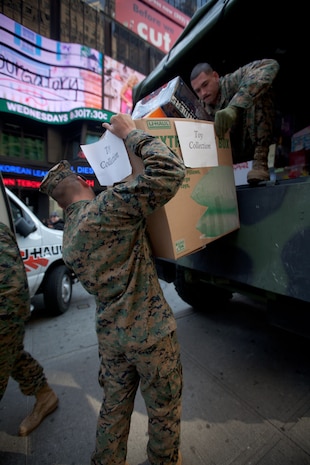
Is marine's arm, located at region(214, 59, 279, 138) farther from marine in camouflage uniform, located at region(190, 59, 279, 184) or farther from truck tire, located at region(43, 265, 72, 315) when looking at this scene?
truck tire, located at region(43, 265, 72, 315)

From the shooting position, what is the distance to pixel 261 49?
2.35 m

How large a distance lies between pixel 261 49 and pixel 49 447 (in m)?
3.50

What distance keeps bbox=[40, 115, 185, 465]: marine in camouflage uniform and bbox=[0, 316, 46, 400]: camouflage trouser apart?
0.56 metres

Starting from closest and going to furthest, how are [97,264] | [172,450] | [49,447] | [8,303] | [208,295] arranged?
[97,264] < [172,450] < [8,303] < [49,447] < [208,295]

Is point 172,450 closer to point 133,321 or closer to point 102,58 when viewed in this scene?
point 133,321

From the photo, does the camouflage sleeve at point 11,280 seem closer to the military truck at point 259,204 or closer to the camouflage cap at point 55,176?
the camouflage cap at point 55,176

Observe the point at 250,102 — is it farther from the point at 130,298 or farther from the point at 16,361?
the point at 16,361

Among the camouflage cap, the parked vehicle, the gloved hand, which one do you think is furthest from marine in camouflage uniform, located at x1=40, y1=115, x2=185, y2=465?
the parked vehicle

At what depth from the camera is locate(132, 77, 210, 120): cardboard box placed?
1282 mm

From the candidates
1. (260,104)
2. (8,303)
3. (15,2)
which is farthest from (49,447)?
(15,2)

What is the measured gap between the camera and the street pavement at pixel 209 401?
149cm

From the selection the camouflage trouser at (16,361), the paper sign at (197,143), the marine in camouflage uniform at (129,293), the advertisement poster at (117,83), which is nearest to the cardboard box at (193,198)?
the paper sign at (197,143)

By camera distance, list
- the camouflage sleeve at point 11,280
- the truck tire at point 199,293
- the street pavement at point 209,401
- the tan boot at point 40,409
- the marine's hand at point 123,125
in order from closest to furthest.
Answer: the marine's hand at point 123,125 < the camouflage sleeve at point 11,280 < the street pavement at point 209,401 < the tan boot at point 40,409 < the truck tire at point 199,293

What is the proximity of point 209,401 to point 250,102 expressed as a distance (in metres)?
2.05
